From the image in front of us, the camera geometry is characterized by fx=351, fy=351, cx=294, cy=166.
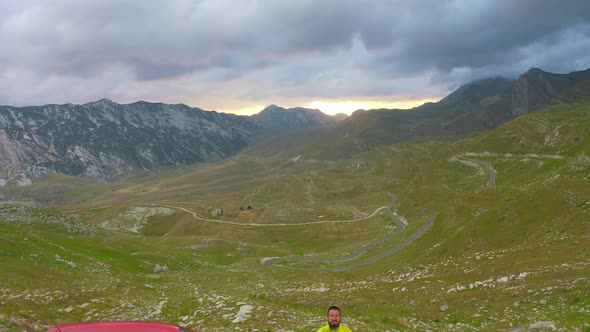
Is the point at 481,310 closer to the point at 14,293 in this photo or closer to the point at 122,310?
the point at 122,310

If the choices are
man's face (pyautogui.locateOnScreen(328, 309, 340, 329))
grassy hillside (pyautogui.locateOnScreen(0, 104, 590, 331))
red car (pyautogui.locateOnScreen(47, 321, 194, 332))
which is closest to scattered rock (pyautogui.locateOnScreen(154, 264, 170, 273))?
grassy hillside (pyautogui.locateOnScreen(0, 104, 590, 331))

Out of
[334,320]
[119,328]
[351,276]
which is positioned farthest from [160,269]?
[334,320]

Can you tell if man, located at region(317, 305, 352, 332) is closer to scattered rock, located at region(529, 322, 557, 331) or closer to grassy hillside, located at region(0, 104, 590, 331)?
grassy hillside, located at region(0, 104, 590, 331)

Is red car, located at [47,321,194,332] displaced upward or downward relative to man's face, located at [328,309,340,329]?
upward

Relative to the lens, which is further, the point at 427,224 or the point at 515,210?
the point at 427,224

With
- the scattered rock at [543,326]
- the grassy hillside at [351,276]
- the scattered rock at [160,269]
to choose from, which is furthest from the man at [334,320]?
the scattered rock at [160,269]

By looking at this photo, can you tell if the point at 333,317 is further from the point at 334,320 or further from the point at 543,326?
the point at 543,326

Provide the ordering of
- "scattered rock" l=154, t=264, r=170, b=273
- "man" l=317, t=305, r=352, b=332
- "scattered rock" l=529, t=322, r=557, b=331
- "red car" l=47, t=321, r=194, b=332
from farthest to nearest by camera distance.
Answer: "scattered rock" l=154, t=264, r=170, b=273 < "scattered rock" l=529, t=322, r=557, b=331 < "man" l=317, t=305, r=352, b=332 < "red car" l=47, t=321, r=194, b=332

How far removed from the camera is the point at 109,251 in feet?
177

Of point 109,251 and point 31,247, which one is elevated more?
point 31,247

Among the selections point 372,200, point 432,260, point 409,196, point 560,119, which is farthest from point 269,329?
point 560,119

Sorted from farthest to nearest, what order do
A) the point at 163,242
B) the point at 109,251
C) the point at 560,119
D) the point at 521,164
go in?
the point at 560,119 < the point at 521,164 < the point at 163,242 < the point at 109,251

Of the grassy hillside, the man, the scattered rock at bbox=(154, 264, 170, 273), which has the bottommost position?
the scattered rock at bbox=(154, 264, 170, 273)

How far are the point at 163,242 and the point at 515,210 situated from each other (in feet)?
247
